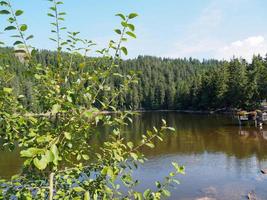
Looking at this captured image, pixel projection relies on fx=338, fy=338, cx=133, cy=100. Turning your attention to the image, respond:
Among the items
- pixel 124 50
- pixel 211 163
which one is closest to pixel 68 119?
pixel 124 50

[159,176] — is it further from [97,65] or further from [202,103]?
[202,103]

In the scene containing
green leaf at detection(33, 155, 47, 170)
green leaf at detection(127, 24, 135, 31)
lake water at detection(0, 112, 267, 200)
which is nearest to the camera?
green leaf at detection(33, 155, 47, 170)

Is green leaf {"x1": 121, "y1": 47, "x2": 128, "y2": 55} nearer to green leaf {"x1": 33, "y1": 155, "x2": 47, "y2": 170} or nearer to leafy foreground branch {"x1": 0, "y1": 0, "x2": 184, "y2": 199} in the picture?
leafy foreground branch {"x1": 0, "y1": 0, "x2": 184, "y2": 199}

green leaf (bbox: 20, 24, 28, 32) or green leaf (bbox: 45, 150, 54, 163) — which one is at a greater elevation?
green leaf (bbox: 20, 24, 28, 32)

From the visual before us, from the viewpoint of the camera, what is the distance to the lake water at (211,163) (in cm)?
2644

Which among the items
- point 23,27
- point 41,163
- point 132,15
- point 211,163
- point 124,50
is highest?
point 132,15

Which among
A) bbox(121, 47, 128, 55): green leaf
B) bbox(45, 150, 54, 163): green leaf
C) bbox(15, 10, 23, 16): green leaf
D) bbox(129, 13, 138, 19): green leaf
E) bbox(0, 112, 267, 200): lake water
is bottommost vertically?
bbox(0, 112, 267, 200): lake water

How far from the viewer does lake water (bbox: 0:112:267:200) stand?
26438 millimetres

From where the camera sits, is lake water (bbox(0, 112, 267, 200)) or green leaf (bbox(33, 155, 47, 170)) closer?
green leaf (bbox(33, 155, 47, 170))

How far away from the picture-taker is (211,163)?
35.9 m

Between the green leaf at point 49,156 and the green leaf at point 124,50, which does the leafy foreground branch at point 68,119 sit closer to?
the green leaf at point 124,50

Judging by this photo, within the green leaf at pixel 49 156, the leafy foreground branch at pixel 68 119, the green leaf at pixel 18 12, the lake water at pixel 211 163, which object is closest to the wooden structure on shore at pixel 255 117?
the lake water at pixel 211 163

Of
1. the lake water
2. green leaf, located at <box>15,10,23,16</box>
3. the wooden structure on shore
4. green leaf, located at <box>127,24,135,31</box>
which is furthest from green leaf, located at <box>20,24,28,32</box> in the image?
the wooden structure on shore

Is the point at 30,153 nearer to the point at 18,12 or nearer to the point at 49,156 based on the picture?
the point at 49,156
